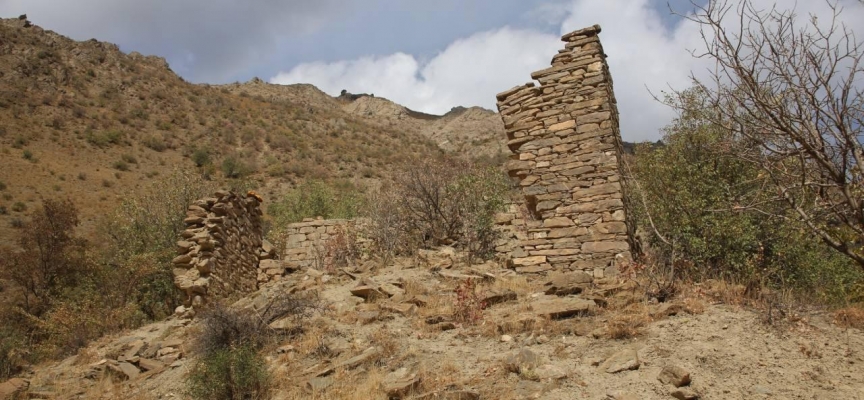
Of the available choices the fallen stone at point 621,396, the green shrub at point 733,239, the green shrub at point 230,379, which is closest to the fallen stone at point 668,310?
the green shrub at point 733,239

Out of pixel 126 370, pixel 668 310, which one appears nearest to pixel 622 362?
pixel 668 310

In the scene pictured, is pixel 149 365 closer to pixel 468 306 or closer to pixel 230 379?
pixel 230 379

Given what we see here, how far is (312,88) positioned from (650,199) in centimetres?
5886

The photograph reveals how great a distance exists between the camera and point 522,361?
5316mm

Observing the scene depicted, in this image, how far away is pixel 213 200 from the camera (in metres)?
11.4

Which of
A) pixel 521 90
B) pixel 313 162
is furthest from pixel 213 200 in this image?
pixel 313 162

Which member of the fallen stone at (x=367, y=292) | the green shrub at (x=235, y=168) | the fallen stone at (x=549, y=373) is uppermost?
the green shrub at (x=235, y=168)

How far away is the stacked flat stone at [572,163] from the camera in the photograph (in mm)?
8344

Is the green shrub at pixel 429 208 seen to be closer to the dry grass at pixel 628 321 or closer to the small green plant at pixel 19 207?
the dry grass at pixel 628 321

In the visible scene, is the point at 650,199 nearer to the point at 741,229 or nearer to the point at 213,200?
the point at 741,229

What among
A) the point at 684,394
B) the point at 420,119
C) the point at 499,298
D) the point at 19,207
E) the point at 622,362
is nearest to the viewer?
the point at 684,394

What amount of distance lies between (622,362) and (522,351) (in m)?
0.95

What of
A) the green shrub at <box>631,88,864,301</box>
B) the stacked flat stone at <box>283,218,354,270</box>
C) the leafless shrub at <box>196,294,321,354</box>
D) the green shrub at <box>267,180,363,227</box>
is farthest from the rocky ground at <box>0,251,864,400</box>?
the green shrub at <box>267,180,363,227</box>

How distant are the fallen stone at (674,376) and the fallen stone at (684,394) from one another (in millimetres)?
67
